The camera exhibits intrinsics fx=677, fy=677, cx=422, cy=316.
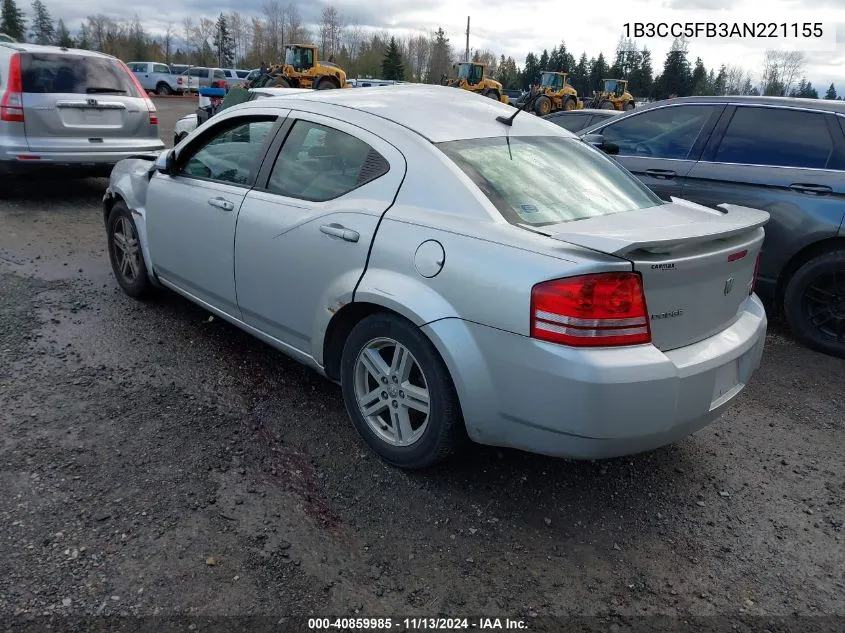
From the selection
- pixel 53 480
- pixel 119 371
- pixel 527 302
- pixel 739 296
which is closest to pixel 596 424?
pixel 527 302

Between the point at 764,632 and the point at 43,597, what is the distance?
2440 millimetres

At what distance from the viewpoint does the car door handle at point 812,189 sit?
464 centimetres

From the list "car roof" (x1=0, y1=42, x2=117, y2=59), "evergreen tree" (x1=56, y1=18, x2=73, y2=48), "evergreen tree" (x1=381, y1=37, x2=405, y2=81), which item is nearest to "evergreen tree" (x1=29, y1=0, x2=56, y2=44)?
"evergreen tree" (x1=56, y1=18, x2=73, y2=48)

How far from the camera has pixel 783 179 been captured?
191 inches

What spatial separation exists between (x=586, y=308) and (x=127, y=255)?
3.80 metres

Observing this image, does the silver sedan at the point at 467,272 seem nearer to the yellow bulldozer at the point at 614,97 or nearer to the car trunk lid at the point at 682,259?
the car trunk lid at the point at 682,259

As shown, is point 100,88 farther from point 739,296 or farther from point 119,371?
point 739,296

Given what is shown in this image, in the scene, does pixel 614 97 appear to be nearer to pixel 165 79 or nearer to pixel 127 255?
pixel 165 79

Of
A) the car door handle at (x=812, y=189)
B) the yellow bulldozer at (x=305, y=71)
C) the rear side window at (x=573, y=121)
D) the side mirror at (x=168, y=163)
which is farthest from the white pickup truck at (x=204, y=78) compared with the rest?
the car door handle at (x=812, y=189)

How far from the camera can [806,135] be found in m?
4.89

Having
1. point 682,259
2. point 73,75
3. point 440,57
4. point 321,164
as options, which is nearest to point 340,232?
point 321,164

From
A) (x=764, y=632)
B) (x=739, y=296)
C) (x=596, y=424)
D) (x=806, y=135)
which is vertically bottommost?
(x=764, y=632)

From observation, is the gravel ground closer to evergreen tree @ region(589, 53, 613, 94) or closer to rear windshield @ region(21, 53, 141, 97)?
rear windshield @ region(21, 53, 141, 97)

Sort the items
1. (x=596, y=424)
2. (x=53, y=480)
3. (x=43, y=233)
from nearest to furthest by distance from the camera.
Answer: (x=596, y=424) → (x=53, y=480) → (x=43, y=233)
